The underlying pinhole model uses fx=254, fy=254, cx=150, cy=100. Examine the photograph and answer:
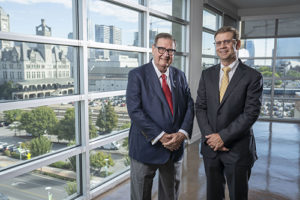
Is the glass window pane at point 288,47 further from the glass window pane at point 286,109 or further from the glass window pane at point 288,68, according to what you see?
A: the glass window pane at point 286,109

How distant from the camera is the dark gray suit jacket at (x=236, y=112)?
5.73 feet

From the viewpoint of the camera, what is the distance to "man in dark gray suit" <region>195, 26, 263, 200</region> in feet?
5.76

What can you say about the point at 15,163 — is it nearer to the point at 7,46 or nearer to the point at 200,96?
the point at 7,46

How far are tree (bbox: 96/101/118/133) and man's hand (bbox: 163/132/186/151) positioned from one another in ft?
4.43

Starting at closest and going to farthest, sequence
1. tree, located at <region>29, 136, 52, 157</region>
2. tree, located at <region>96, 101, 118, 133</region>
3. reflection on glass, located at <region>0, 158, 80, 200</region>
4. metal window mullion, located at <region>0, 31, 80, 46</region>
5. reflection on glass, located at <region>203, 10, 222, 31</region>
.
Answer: metal window mullion, located at <region>0, 31, 80, 46</region> < reflection on glass, located at <region>0, 158, 80, 200</region> < tree, located at <region>29, 136, 52, 157</region> < tree, located at <region>96, 101, 118, 133</region> < reflection on glass, located at <region>203, 10, 222, 31</region>

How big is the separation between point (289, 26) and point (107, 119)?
659 cm

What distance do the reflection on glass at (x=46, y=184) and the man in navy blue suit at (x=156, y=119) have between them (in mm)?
962

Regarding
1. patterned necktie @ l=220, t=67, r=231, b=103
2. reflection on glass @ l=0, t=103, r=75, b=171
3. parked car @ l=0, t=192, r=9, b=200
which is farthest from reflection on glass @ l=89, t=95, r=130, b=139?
patterned necktie @ l=220, t=67, r=231, b=103

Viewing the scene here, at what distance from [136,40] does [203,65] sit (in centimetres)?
269

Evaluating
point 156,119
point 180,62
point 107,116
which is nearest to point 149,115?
point 156,119

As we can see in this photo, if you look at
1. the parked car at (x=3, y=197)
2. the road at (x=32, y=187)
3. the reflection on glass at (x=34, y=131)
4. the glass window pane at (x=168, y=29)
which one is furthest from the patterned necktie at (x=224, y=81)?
the glass window pane at (x=168, y=29)

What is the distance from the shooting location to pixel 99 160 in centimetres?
298

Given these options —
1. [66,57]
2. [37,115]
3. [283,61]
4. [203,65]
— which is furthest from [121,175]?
[283,61]

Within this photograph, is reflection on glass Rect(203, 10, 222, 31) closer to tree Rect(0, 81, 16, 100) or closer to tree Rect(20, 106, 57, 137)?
tree Rect(20, 106, 57, 137)
